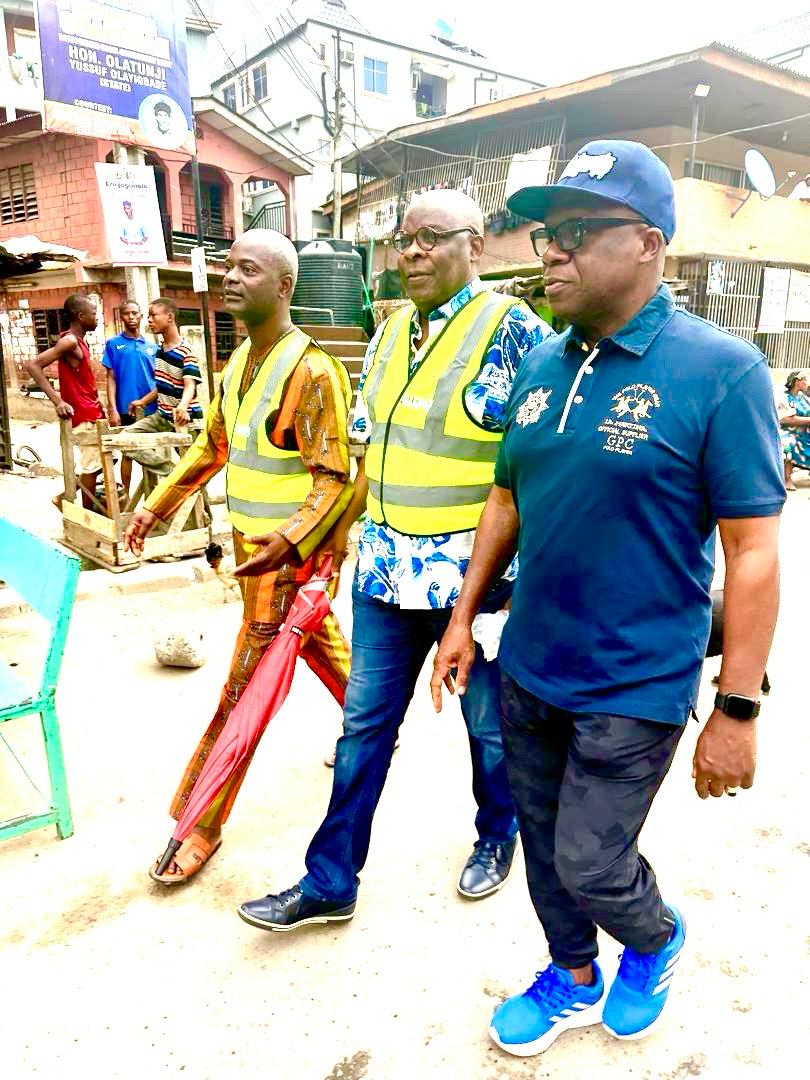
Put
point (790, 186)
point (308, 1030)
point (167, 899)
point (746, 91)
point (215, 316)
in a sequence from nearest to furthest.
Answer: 1. point (308, 1030)
2. point (167, 899)
3. point (746, 91)
4. point (790, 186)
5. point (215, 316)

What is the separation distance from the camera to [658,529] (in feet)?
4.85

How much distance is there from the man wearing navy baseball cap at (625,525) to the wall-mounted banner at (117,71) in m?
8.79

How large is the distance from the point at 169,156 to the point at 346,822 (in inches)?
754

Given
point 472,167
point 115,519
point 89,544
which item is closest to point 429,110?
point 472,167

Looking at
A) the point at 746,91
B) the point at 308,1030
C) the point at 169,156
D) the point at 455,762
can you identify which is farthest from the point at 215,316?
the point at 308,1030

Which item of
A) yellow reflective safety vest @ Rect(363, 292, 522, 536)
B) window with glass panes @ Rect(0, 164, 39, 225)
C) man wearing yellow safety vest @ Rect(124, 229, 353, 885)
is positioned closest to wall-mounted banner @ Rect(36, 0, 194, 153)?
man wearing yellow safety vest @ Rect(124, 229, 353, 885)

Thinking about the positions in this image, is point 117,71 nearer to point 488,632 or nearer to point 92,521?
point 92,521

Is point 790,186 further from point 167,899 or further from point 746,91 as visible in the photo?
point 167,899

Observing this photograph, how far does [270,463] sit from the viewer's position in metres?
2.58

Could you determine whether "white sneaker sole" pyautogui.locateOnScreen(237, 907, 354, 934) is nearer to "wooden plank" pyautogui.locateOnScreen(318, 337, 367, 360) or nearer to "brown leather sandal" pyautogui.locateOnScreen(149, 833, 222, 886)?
"brown leather sandal" pyautogui.locateOnScreen(149, 833, 222, 886)

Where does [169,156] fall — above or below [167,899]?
above

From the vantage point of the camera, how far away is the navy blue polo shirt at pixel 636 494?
4.61ft

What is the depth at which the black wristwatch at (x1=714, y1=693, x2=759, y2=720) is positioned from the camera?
4.80 ft

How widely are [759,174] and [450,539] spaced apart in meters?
14.3
